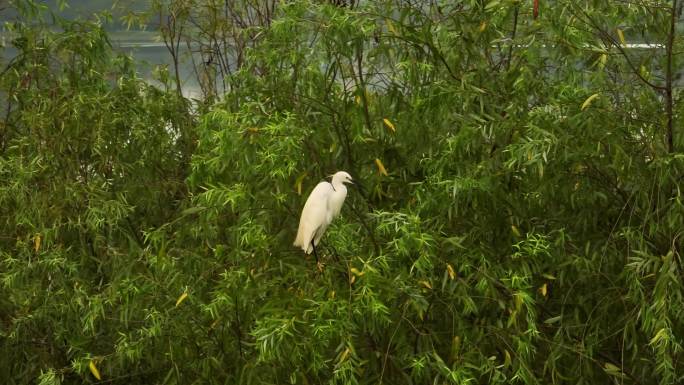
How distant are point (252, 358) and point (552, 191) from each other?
1.06m

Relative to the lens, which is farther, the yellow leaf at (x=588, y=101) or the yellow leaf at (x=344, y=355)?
the yellow leaf at (x=588, y=101)

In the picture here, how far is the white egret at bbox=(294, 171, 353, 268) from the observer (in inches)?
121

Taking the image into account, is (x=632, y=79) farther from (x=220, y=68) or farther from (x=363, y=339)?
(x=220, y=68)

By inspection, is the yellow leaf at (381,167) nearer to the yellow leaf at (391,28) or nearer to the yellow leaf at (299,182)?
the yellow leaf at (299,182)

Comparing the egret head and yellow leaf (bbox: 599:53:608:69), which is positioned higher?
yellow leaf (bbox: 599:53:608:69)

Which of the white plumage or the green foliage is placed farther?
the green foliage

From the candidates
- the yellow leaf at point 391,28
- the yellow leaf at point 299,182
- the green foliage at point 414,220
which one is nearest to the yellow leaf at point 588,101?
the green foliage at point 414,220

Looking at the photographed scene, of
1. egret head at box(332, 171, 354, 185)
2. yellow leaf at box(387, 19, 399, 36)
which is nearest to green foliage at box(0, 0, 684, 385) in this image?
yellow leaf at box(387, 19, 399, 36)

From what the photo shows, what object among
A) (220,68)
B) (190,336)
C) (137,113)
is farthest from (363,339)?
(220,68)

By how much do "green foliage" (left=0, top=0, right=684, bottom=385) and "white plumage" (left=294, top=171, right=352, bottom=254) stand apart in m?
0.14

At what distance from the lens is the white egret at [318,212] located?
10.1 ft

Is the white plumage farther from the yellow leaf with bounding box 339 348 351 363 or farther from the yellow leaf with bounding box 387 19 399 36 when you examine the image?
the yellow leaf with bounding box 387 19 399 36

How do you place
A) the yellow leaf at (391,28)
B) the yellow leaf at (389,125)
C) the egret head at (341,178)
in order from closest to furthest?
the egret head at (341,178) < the yellow leaf at (389,125) < the yellow leaf at (391,28)

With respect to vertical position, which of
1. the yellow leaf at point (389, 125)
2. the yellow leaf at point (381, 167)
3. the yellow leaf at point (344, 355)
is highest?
the yellow leaf at point (389, 125)
